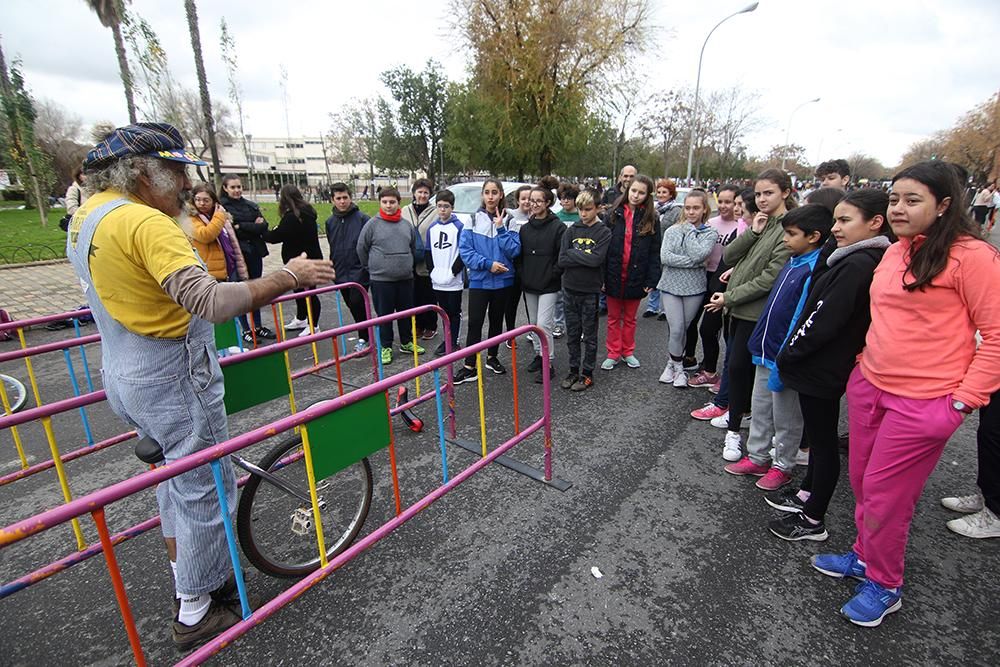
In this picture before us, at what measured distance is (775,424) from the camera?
3275 mm

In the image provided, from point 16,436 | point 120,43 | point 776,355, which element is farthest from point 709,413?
point 120,43

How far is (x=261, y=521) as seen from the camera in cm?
302

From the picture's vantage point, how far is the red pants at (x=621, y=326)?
5.30 meters

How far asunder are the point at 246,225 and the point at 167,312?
511cm

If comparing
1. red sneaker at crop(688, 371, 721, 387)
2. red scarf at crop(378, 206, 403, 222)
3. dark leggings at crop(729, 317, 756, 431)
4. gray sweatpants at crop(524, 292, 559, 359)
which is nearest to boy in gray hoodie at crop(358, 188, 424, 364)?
red scarf at crop(378, 206, 403, 222)

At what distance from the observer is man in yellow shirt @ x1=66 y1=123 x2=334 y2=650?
175 centimetres

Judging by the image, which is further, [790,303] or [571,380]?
[571,380]

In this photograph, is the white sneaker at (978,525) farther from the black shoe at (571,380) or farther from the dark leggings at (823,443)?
the black shoe at (571,380)

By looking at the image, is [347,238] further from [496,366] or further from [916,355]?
[916,355]

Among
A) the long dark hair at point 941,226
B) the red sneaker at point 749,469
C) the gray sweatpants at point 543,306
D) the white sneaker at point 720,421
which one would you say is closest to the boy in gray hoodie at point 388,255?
the gray sweatpants at point 543,306

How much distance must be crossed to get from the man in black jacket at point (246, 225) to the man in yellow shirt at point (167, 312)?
15.1ft

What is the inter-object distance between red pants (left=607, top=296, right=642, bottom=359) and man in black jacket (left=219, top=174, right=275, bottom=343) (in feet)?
14.6

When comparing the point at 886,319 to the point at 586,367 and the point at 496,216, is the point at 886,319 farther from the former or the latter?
the point at 496,216

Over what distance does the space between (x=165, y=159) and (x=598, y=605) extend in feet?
8.79
